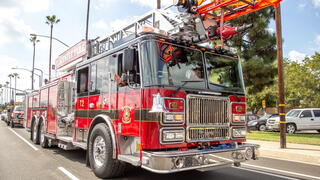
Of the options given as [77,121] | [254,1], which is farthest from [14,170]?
[254,1]

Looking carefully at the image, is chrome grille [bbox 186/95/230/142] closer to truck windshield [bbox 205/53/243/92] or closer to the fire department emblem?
truck windshield [bbox 205/53/243/92]

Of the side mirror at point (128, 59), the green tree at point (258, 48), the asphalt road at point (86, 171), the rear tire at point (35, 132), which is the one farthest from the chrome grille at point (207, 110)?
the green tree at point (258, 48)

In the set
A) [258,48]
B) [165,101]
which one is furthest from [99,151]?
[258,48]

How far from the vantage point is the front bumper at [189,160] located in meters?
4.22

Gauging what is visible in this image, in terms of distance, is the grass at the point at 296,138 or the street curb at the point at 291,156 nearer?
the street curb at the point at 291,156

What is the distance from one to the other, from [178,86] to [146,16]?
104 inches

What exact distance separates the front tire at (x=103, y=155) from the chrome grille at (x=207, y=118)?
154 cm

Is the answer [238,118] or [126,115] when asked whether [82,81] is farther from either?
[238,118]

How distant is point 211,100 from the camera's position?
207 inches

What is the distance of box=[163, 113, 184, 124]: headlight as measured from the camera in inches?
183

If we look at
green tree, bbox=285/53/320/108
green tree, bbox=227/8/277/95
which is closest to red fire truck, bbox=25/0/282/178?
green tree, bbox=227/8/277/95

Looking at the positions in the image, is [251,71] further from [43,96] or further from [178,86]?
[178,86]

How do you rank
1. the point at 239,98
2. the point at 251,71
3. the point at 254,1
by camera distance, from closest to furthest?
the point at 239,98 → the point at 254,1 → the point at 251,71

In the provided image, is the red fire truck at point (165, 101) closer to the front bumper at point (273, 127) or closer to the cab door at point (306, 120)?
the cab door at point (306, 120)
